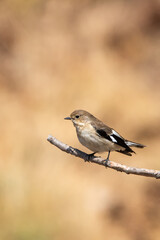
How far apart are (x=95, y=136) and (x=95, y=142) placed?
0.08 meters

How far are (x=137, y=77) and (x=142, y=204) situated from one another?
361 cm

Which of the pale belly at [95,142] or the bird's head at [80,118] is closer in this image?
the pale belly at [95,142]

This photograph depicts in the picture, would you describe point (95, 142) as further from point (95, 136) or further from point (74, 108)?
point (74, 108)

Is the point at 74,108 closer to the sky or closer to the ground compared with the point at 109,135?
closer to the sky

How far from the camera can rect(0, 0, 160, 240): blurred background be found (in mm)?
9000

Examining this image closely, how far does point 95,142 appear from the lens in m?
5.30

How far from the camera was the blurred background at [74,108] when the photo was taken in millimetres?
9000

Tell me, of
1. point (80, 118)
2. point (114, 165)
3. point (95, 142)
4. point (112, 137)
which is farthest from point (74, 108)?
point (114, 165)

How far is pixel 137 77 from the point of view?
37.6 ft

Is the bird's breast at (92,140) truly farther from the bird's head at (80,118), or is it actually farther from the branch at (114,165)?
the branch at (114,165)

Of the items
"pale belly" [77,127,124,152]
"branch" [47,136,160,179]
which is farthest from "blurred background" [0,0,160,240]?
"branch" [47,136,160,179]

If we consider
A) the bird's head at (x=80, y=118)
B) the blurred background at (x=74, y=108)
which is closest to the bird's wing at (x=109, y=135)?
the bird's head at (x=80, y=118)

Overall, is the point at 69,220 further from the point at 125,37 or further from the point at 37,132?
the point at 125,37

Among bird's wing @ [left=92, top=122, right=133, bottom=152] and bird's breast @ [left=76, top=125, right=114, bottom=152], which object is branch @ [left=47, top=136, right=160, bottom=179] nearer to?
bird's breast @ [left=76, top=125, right=114, bottom=152]
